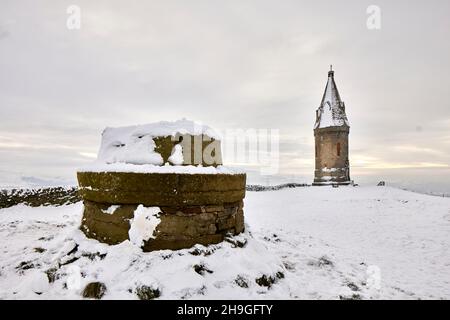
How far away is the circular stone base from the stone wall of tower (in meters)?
23.9

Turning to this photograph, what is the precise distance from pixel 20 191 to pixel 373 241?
13.1 metres

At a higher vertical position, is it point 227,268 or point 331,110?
point 331,110

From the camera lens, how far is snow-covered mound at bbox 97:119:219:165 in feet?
12.9

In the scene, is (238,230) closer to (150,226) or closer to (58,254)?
(150,226)

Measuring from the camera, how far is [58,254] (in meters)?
3.66

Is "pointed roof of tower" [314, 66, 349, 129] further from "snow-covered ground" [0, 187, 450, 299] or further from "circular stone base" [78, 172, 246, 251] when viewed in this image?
"circular stone base" [78, 172, 246, 251]

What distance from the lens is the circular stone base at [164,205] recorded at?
3574 mm

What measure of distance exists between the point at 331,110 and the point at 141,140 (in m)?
25.7

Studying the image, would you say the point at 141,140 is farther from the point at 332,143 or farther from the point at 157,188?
the point at 332,143

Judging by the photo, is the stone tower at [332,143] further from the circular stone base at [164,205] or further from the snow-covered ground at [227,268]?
the circular stone base at [164,205]

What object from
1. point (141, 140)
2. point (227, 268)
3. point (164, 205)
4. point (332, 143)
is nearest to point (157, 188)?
point (164, 205)

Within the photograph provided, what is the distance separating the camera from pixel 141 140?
4.10 m

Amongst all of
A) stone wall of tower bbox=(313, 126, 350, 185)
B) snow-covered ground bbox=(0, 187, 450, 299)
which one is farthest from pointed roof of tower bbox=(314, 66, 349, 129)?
snow-covered ground bbox=(0, 187, 450, 299)
